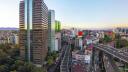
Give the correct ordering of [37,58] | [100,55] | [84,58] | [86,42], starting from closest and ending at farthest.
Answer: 1. [37,58]
2. [84,58]
3. [100,55]
4. [86,42]

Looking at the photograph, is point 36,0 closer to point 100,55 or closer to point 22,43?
point 22,43

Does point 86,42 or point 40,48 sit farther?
point 86,42

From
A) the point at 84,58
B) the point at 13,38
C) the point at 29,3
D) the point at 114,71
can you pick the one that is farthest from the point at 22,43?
the point at 13,38

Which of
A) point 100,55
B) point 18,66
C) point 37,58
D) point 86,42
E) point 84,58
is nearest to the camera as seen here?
point 18,66

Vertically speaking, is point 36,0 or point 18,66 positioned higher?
point 36,0

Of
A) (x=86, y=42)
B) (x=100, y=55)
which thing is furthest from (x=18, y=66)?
(x=86, y=42)

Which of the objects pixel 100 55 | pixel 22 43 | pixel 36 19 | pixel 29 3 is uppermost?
pixel 29 3
